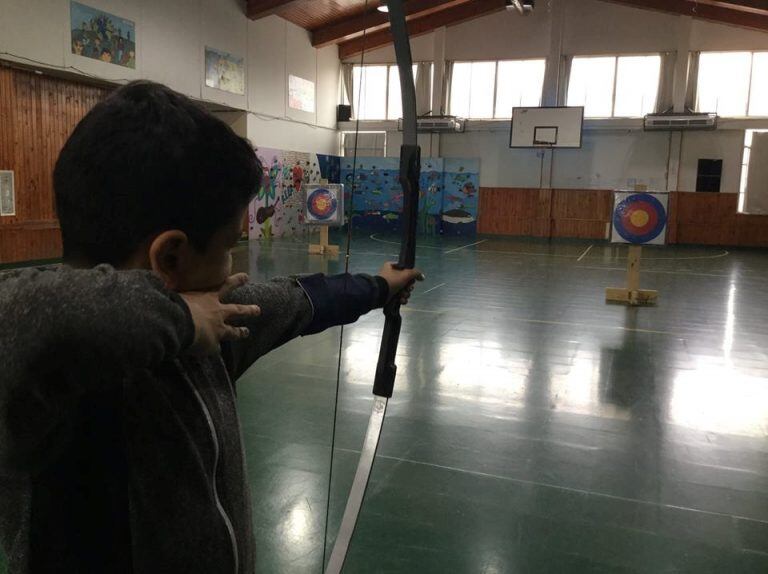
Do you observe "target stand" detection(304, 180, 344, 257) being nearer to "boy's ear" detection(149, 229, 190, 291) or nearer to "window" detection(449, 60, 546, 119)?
"window" detection(449, 60, 546, 119)

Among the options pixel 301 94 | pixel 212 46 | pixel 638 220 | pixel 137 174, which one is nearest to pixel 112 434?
pixel 137 174

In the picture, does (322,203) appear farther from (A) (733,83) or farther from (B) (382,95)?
(A) (733,83)

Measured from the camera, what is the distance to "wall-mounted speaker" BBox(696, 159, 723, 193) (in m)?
11.6

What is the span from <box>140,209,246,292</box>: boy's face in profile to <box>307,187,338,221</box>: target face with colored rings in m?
8.53

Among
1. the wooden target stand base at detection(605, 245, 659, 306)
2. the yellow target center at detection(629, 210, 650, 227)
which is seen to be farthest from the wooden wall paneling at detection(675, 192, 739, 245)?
the wooden target stand base at detection(605, 245, 659, 306)

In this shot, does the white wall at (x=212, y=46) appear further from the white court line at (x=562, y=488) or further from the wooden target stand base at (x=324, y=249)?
the white court line at (x=562, y=488)

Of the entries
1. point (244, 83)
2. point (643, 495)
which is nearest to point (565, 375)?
point (643, 495)

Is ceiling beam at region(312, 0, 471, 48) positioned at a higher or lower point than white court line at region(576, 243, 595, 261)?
higher

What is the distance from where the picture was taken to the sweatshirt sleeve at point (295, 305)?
2.35 feet

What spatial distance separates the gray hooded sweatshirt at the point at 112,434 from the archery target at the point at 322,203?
8494 mm

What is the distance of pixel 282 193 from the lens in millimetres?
11484

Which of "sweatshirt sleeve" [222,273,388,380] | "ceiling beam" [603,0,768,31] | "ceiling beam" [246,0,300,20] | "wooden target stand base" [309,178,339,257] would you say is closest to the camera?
"sweatshirt sleeve" [222,273,388,380]

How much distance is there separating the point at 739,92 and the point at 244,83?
8.16m

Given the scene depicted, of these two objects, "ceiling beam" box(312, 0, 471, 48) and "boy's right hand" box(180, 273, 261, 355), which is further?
A: "ceiling beam" box(312, 0, 471, 48)
